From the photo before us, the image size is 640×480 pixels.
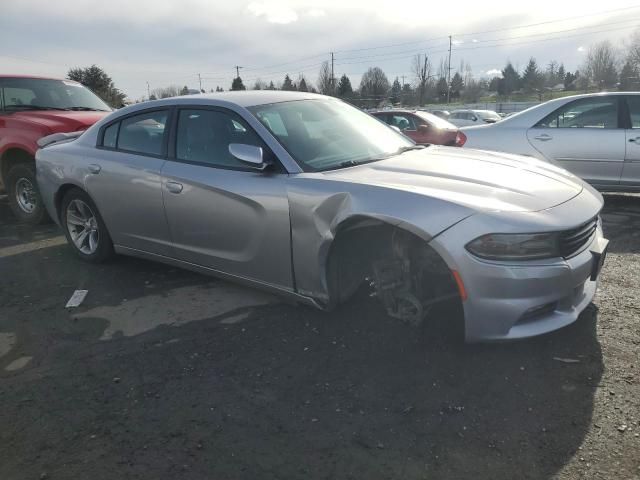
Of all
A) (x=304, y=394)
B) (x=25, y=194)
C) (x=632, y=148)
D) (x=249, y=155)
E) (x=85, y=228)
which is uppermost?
(x=249, y=155)

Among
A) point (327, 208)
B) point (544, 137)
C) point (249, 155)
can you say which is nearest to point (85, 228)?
point (249, 155)

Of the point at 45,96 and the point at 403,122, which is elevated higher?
the point at 45,96

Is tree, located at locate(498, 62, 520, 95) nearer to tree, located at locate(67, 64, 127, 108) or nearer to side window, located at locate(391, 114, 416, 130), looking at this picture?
tree, located at locate(67, 64, 127, 108)

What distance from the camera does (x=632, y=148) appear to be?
5.85 metres

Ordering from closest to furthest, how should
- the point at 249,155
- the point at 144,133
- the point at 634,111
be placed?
the point at 249,155 → the point at 144,133 → the point at 634,111

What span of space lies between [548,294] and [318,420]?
1331mm

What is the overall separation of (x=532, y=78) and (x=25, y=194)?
88162mm

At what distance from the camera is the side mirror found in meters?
3.15

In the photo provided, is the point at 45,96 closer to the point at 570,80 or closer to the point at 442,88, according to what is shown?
the point at 442,88

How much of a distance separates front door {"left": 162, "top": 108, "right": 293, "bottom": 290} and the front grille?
5.20 ft

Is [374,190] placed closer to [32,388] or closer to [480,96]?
[32,388]

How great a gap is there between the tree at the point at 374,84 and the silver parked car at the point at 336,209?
57.8 meters

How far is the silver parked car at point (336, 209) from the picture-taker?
2520mm

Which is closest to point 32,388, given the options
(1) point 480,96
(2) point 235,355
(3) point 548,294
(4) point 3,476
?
(4) point 3,476
